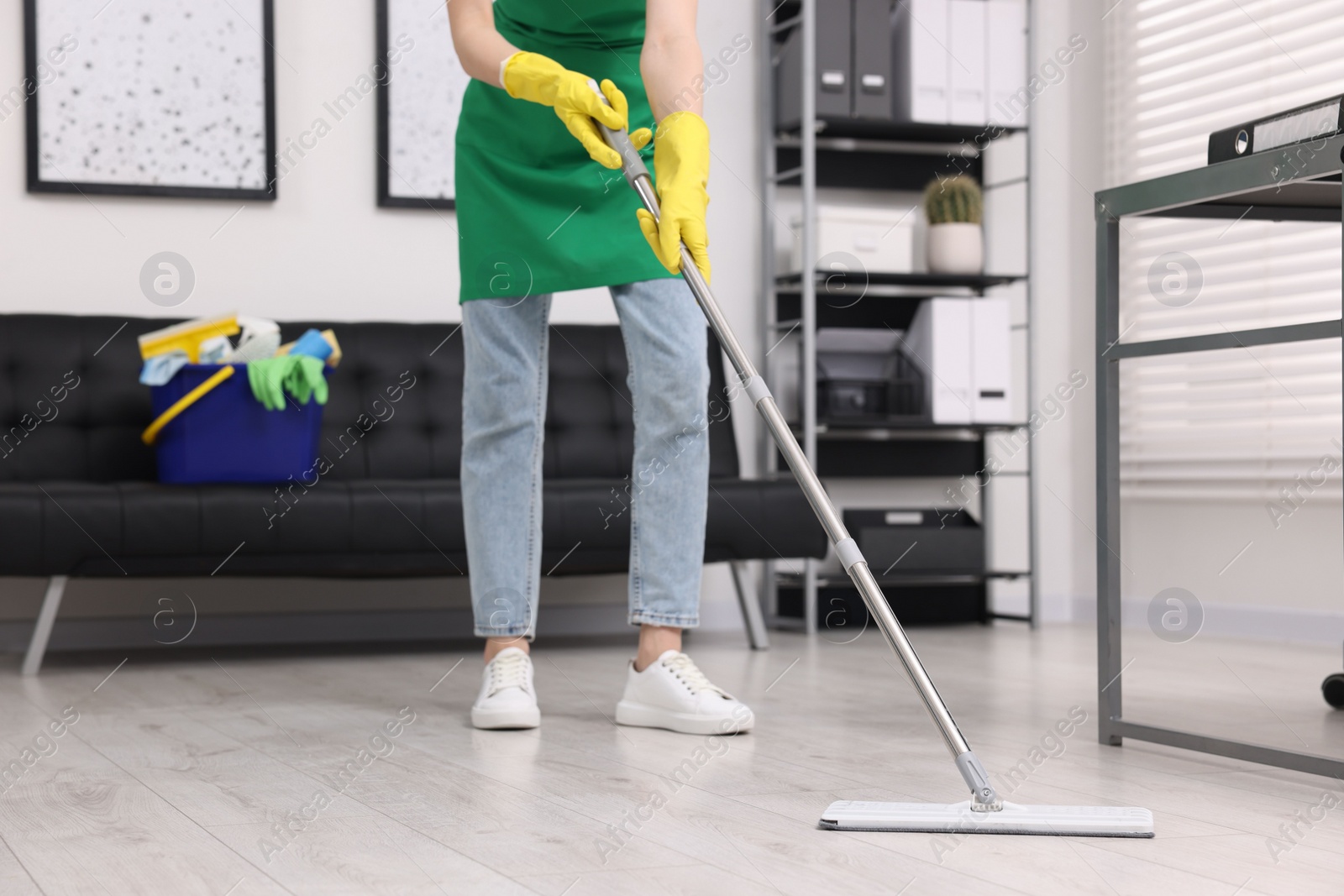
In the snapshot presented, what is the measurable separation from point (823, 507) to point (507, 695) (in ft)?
1.99

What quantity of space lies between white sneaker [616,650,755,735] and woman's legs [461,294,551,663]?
7.0 inches

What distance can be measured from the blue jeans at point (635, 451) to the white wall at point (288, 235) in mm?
1397

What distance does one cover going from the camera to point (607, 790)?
1374 mm

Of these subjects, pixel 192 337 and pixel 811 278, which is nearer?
pixel 192 337

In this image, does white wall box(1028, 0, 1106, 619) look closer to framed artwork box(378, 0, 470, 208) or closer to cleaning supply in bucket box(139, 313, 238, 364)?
framed artwork box(378, 0, 470, 208)

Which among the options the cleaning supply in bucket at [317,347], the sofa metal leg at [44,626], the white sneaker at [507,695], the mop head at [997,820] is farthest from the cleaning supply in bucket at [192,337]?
the mop head at [997,820]

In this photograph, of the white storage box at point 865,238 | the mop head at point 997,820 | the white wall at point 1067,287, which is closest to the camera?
the mop head at point 997,820

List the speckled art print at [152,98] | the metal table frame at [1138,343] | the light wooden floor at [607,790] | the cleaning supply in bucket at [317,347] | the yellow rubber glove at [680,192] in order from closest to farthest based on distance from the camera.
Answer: the light wooden floor at [607,790] < the metal table frame at [1138,343] < the yellow rubber glove at [680,192] < the cleaning supply in bucket at [317,347] < the speckled art print at [152,98]

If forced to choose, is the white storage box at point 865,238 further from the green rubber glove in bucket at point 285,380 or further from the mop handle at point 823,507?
the mop handle at point 823,507

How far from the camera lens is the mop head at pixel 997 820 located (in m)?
1.17

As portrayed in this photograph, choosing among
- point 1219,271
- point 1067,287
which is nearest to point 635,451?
point 1219,271

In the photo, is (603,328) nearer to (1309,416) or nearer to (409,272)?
(409,272)

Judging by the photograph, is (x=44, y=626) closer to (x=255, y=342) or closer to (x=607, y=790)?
(x=255, y=342)

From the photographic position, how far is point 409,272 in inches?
128
